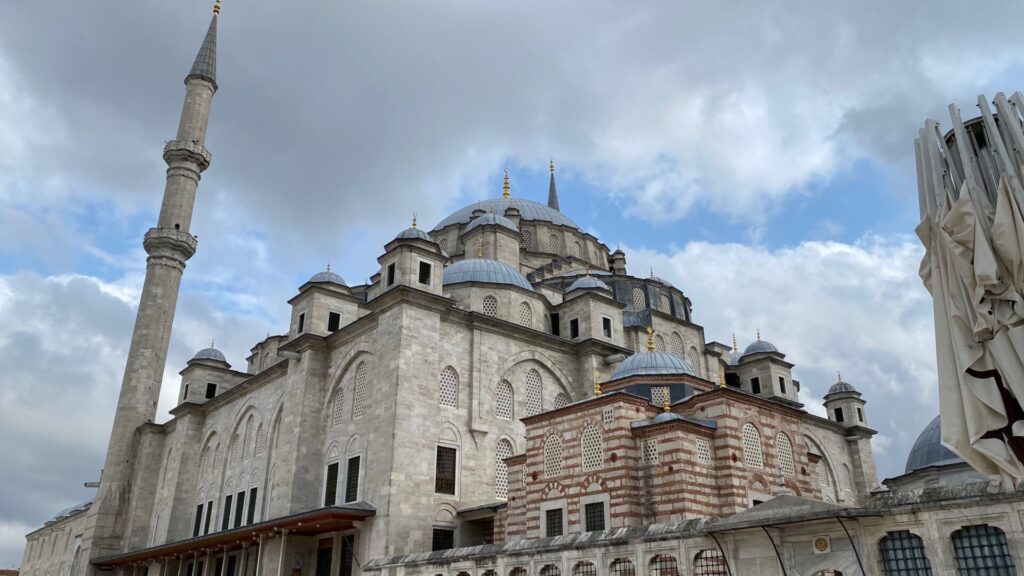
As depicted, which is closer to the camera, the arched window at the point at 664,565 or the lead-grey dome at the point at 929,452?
the arched window at the point at 664,565

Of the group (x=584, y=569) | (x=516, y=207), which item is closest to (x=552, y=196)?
(x=516, y=207)

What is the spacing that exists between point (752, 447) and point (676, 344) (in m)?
10.5

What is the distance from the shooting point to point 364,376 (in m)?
19.2

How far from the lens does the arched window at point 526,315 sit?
21948mm

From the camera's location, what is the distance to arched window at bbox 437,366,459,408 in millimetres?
18328

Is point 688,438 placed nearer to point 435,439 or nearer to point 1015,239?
point 435,439

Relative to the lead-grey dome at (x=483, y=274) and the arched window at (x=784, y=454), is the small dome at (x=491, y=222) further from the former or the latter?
the arched window at (x=784, y=454)

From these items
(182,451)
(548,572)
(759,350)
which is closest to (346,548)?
(548,572)

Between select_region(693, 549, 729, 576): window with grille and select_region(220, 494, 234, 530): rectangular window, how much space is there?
61.5 ft

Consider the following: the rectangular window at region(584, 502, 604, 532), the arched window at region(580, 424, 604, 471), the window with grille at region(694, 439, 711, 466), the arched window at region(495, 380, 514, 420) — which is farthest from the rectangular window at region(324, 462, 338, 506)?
the window with grille at region(694, 439, 711, 466)

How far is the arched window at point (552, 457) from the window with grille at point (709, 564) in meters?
5.80

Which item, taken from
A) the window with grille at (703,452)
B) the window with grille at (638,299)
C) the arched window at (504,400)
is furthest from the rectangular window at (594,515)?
the window with grille at (638,299)

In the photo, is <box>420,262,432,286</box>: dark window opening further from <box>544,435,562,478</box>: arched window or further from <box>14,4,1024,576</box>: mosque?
<box>544,435,562,478</box>: arched window

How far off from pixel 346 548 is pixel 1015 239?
1702 cm
